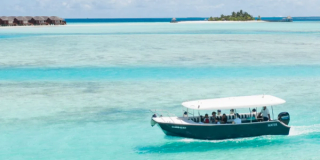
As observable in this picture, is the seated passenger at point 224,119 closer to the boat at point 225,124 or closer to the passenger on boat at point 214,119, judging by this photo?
the boat at point 225,124

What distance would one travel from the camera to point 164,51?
64375 mm

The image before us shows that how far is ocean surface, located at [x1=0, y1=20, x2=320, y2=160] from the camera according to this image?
21.2 m

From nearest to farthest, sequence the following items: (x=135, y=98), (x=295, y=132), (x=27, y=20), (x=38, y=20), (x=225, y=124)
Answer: (x=225, y=124)
(x=295, y=132)
(x=135, y=98)
(x=27, y=20)
(x=38, y=20)

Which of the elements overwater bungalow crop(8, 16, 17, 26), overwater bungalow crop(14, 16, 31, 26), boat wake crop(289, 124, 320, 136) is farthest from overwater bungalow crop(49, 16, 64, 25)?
boat wake crop(289, 124, 320, 136)

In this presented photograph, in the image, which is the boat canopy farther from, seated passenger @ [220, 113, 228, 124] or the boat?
seated passenger @ [220, 113, 228, 124]

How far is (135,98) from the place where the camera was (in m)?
31.4

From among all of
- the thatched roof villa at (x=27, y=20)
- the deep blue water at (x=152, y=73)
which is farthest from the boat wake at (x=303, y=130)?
the thatched roof villa at (x=27, y=20)

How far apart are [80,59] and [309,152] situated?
39.5 m

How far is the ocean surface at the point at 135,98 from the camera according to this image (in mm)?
21156

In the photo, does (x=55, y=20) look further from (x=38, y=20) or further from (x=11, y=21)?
(x=11, y=21)

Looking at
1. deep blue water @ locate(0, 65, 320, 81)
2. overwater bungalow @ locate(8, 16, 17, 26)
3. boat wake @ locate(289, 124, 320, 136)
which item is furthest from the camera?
overwater bungalow @ locate(8, 16, 17, 26)

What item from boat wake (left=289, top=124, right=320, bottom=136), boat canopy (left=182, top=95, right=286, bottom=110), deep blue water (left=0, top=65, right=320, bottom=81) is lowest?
deep blue water (left=0, top=65, right=320, bottom=81)

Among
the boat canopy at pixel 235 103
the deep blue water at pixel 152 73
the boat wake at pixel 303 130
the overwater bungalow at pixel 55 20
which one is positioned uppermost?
the boat canopy at pixel 235 103

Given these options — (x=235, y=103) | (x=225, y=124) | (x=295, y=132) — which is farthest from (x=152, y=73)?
(x=225, y=124)
